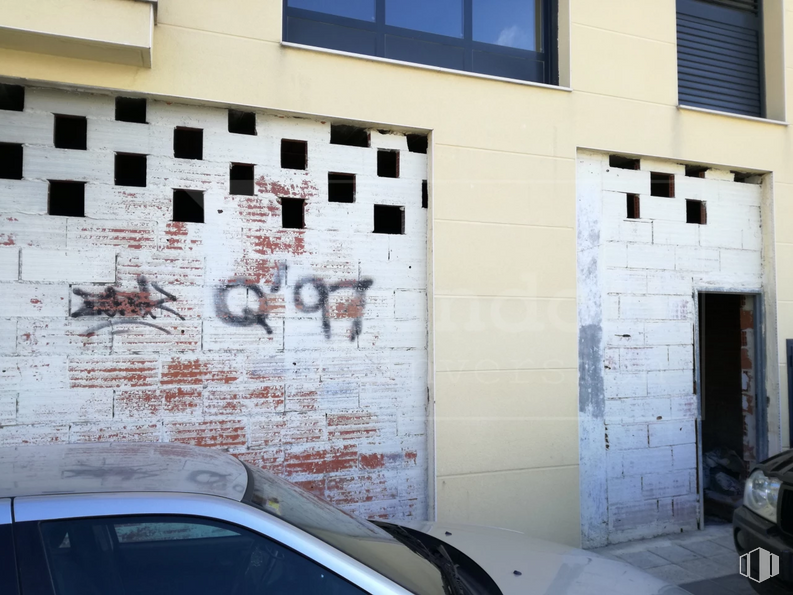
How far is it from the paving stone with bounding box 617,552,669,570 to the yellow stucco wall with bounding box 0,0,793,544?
1.59 feet

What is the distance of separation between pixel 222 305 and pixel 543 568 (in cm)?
314

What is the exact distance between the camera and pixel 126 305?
14.7 ft

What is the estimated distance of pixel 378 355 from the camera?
5074 millimetres

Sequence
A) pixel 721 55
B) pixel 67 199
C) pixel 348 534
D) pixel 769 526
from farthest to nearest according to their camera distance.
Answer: pixel 721 55 → pixel 67 199 → pixel 769 526 → pixel 348 534

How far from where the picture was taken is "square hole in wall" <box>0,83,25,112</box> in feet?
14.4

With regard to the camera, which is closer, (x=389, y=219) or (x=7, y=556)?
(x=7, y=556)

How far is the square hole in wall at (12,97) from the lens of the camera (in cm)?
439

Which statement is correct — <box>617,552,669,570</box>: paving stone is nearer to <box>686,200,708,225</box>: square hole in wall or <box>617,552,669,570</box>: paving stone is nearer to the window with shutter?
<box>686,200,708,225</box>: square hole in wall

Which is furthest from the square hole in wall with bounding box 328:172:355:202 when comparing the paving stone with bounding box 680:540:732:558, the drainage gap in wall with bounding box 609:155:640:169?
the paving stone with bounding box 680:540:732:558

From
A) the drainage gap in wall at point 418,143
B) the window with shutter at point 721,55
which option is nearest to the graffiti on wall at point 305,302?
the drainage gap in wall at point 418,143

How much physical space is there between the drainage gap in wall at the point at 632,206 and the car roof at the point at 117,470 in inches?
195

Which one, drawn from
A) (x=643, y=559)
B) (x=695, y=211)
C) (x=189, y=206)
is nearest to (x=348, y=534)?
(x=189, y=206)

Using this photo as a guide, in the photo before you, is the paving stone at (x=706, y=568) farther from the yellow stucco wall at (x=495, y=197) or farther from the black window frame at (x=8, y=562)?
the black window frame at (x=8, y=562)

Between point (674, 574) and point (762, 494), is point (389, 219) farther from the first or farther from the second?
point (674, 574)
